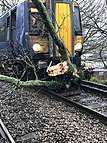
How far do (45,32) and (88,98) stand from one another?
2.75 metres

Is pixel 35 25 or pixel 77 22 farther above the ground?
pixel 77 22

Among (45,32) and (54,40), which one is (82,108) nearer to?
(54,40)

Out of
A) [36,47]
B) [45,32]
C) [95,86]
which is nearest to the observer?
[95,86]

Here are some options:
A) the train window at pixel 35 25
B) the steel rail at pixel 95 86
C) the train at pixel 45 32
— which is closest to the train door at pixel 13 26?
the train at pixel 45 32

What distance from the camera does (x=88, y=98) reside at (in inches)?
275

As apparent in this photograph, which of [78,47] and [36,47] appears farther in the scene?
[78,47]

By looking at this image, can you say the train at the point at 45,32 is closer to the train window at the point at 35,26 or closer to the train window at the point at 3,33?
the train window at the point at 35,26

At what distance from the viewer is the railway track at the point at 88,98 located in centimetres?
559

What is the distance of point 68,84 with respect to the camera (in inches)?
310

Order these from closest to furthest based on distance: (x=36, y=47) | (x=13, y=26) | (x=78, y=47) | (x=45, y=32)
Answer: (x=36, y=47)
(x=45, y=32)
(x=78, y=47)
(x=13, y=26)

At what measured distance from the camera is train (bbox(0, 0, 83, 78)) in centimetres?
830

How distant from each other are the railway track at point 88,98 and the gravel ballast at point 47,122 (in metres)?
0.14

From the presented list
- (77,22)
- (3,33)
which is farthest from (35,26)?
(3,33)

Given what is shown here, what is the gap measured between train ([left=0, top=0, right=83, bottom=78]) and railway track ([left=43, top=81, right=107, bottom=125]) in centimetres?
113
